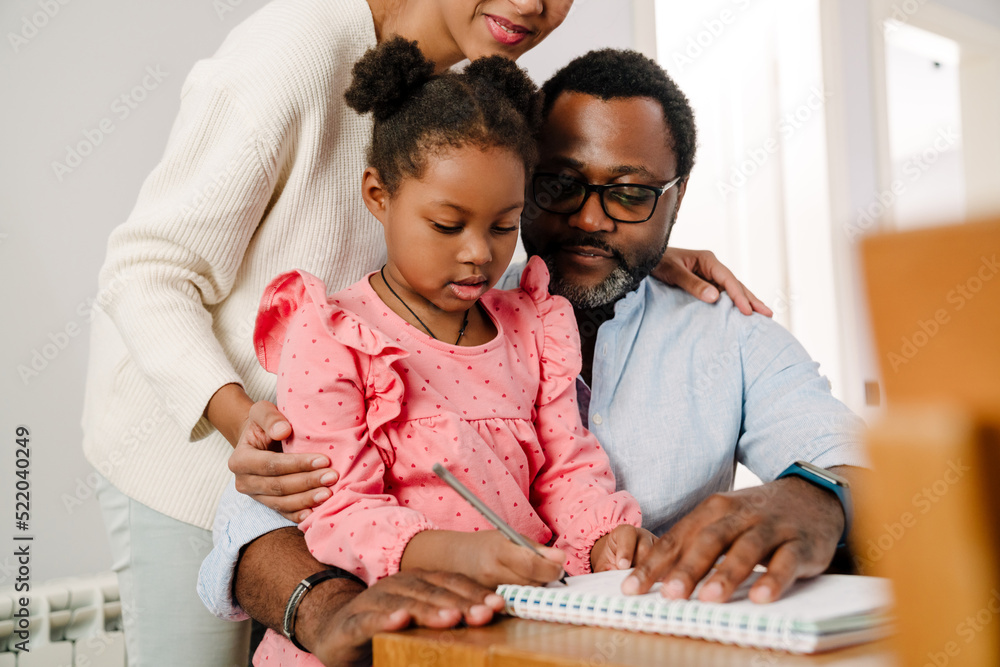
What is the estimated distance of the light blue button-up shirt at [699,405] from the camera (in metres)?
1.34

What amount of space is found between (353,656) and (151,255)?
2.38 feet

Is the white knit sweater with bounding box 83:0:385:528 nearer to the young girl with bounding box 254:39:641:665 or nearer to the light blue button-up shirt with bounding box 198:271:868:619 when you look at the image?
the young girl with bounding box 254:39:641:665

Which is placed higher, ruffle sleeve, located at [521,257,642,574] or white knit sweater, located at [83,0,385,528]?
white knit sweater, located at [83,0,385,528]

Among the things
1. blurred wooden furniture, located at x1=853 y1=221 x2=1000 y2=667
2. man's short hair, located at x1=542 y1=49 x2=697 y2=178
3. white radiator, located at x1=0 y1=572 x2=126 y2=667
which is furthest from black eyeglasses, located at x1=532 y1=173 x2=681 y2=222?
white radiator, located at x1=0 y1=572 x2=126 y2=667

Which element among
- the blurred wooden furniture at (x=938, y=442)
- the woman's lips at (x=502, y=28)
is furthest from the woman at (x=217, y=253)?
the blurred wooden furniture at (x=938, y=442)

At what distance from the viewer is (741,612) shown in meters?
0.59

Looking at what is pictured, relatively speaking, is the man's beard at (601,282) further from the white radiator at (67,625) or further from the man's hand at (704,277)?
the white radiator at (67,625)

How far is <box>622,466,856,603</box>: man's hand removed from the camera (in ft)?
2.21

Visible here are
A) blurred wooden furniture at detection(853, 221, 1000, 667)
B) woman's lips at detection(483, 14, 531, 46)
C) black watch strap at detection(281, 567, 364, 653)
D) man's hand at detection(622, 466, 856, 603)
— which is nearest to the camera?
blurred wooden furniture at detection(853, 221, 1000, 667)

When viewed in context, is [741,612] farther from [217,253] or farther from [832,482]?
[217,253]

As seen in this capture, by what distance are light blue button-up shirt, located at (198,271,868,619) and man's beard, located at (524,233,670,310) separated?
4 cm

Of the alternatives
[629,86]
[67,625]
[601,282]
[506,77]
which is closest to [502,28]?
[506,77]

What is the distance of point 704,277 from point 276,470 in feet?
3.11

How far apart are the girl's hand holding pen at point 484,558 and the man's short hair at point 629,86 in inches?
34.8
